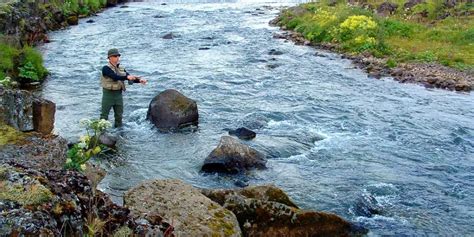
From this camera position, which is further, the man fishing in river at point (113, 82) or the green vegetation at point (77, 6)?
the green vegetation at point (77, 6)

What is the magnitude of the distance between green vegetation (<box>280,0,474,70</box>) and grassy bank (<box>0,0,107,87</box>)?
17.8 metres

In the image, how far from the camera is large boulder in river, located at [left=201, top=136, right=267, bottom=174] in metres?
13.7

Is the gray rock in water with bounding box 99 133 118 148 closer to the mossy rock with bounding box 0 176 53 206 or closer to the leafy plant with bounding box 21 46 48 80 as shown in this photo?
the leafy plant with bounding box 21 46 48 80

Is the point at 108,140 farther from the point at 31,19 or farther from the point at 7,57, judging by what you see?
the point at 31,19

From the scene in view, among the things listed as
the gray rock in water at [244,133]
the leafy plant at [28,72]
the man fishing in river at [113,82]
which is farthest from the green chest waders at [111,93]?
the leafy plant at [28,72]

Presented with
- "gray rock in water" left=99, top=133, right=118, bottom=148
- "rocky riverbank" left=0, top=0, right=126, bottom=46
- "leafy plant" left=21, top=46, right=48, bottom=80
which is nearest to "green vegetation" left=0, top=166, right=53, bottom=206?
"gray rock in water" left=99, top=133, right=118, bottom=148

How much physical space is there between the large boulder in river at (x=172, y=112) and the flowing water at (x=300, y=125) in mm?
446

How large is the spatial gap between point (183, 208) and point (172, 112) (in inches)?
352

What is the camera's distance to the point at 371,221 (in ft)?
36.2

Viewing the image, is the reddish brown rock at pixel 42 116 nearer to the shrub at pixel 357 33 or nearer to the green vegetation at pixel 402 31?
the green vegetation at pixel 402 31

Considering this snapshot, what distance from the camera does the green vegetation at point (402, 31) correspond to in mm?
28581

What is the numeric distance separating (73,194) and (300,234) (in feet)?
19.4

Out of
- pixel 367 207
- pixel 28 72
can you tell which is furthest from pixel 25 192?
pixel 28 72

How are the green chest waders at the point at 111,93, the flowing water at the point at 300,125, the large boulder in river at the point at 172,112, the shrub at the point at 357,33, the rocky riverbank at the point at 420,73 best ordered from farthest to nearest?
1. the shrub at the point at 357,33
2. the rocky riverbank at the point at 420,73
3. the large boulder in river at the point at 172,112
4. the green chest waders at the point at 111,93
5. the flowing water at the point at 300,125
